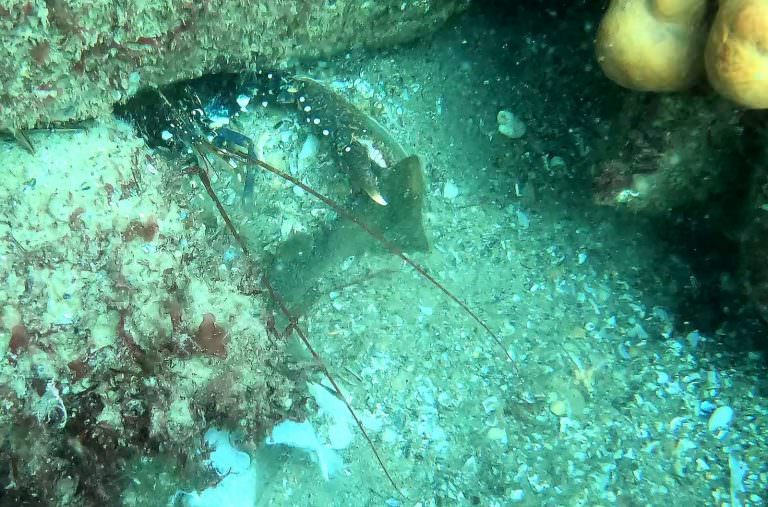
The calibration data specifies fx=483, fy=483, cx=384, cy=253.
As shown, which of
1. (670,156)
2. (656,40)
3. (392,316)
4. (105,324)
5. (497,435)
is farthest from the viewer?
(392,316)

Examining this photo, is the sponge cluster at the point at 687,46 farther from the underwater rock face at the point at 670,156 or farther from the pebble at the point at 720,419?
the pebble at the point at 720,419

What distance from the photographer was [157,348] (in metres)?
1.84

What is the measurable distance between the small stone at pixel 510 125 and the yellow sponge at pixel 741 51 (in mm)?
1503

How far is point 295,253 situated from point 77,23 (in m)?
1.63

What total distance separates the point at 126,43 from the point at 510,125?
228 cm

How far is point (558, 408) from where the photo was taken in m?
2.64

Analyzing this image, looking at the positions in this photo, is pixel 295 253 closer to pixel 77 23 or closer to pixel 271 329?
pixel 271 329

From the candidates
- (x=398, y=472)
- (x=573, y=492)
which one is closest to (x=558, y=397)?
(x=573, y=492)

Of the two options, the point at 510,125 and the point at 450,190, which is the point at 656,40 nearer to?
the point at 510,125

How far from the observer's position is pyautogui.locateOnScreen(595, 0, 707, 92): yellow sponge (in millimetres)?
1834

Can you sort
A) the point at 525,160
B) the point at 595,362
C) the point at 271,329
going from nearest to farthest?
the point at 271,329 < the point at 595,362 < the point at 525,160

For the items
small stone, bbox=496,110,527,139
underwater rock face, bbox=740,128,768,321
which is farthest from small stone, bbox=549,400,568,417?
small stone, bbox=496,110,527,139

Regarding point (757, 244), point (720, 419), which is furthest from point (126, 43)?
point (720, 419)

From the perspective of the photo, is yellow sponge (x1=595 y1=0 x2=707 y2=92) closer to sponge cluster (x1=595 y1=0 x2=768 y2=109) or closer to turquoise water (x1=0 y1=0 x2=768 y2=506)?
sponge cluster (x1=595 y1=0 x2=768 y2=109)
